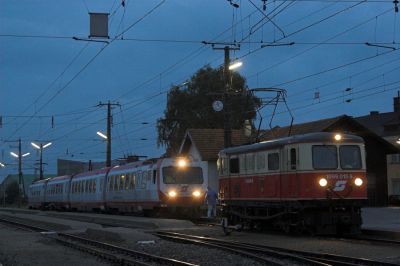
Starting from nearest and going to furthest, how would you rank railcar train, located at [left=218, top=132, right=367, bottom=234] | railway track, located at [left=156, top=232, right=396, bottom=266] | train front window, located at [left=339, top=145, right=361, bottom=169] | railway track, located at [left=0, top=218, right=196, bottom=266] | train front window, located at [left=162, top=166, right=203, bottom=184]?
1. railway track, located at [left=156, top=232, right=396, bottom=266]
2. railway track, located at [left=0, top=218, right=196, bottom=266]
3. railcar train, located at [left=218, top=132, right=367, bottom=234]
4. train front window, located at [left=339, top=145, right=361, bottom=169]
5. train front window, located at [left=162, top=166, right=203, bottom=184]

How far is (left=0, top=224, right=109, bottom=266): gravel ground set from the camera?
14866 millimetres

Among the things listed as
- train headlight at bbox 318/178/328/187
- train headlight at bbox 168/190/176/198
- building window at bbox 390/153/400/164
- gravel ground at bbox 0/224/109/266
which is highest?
building window at bbox 390/153/400/164

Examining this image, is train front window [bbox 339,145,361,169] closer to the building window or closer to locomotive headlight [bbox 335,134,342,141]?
locomotive headlight [bbox 335,134,342,141]

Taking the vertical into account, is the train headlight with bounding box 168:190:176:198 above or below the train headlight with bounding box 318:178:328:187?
below

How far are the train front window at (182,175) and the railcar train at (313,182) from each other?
11168mm

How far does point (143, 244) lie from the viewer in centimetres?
1878

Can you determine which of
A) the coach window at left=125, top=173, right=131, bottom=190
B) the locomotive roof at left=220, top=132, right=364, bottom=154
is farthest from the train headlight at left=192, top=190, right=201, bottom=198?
the locomotive roof at left=220, top=132, right=364, bottom=154

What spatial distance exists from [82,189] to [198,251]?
3270 centimetres

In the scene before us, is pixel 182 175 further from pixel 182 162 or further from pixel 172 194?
pixel 172 194

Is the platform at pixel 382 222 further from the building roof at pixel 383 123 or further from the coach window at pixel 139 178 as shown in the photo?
the building roof at pixel 383 123

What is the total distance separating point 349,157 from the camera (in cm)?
2052

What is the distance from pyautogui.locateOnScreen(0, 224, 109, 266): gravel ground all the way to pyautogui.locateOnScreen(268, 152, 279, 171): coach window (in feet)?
22.6

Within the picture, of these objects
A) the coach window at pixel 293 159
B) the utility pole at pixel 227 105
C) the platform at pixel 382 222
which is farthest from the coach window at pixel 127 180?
the coach window at pixel 293 159

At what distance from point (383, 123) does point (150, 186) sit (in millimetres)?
45674
